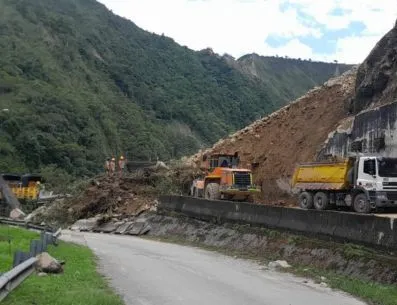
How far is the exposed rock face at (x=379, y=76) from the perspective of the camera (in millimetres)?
32106

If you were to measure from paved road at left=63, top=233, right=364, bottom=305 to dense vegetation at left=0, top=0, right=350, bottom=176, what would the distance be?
72625 mm

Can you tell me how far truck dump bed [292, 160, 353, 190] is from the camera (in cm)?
2289

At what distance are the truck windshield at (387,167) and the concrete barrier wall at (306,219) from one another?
3.46 meters

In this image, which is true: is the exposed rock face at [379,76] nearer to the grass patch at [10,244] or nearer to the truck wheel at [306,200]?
the truck wheel at [306,200]

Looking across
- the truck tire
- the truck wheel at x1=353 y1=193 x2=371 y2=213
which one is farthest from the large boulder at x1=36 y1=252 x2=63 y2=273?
the truck tire

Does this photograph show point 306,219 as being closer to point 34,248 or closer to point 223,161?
point 34,248

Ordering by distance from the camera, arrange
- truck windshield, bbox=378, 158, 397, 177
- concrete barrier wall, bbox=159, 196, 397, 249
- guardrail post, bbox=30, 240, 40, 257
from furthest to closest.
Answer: truck windshield, bbox=378, 158, 397, 177 < concrete barrier wall, bbox=159, 196, 397, 249 < guardrail post, bbox=30, 240, 40, 257

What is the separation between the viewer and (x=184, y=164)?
146 ft

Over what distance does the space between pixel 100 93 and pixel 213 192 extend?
11540cm

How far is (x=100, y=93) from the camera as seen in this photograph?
14300cm

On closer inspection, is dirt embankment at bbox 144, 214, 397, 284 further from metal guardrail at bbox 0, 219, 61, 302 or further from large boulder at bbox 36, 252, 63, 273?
metal guardrail at bbox 0, 219, 61, 302

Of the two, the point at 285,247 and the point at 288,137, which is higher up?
the point at 288,137

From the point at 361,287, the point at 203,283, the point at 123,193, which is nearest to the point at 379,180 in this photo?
the point at 361,287

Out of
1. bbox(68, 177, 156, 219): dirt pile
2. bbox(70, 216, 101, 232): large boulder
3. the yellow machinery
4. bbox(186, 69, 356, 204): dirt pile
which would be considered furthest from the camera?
the yellow machinery
